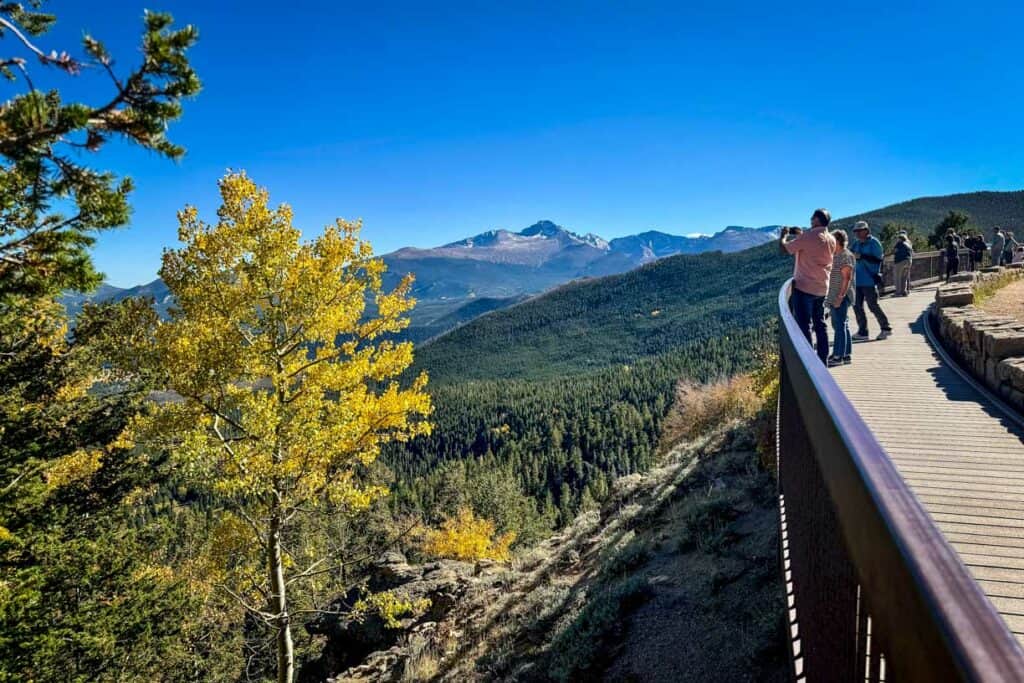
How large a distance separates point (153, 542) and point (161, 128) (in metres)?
19.4

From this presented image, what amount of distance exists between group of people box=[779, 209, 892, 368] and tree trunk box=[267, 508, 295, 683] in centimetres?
905

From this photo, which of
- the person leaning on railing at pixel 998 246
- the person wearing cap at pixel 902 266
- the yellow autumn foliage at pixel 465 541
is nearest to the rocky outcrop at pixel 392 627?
the person wearing cap at pixel 902 266

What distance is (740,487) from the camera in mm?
10094

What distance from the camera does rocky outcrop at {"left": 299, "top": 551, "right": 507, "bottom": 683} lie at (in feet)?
42.5

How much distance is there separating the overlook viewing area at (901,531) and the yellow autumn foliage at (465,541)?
116ft

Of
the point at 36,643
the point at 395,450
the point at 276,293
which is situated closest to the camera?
the point at 276,293

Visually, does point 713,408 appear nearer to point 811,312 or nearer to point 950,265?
point 950,265

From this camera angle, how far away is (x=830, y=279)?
1021cm

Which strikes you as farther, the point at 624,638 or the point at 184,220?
the point at 184,220

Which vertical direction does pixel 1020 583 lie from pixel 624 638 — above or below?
above

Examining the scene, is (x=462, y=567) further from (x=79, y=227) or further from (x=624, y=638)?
(x=79, y=227)

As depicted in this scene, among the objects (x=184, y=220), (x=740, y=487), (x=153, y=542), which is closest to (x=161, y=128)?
(x=184, y=220)

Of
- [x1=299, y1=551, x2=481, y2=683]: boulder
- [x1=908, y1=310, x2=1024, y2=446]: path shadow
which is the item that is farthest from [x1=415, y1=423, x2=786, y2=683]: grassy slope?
[x1=908, y1=310, x2=1024, y2=446]: path shadow

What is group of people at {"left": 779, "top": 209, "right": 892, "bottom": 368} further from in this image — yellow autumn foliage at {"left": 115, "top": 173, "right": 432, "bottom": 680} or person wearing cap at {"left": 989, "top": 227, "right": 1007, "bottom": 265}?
person wearing cap at {"left": 989, "top": 227, "right": 1007, "bottom": 265}
